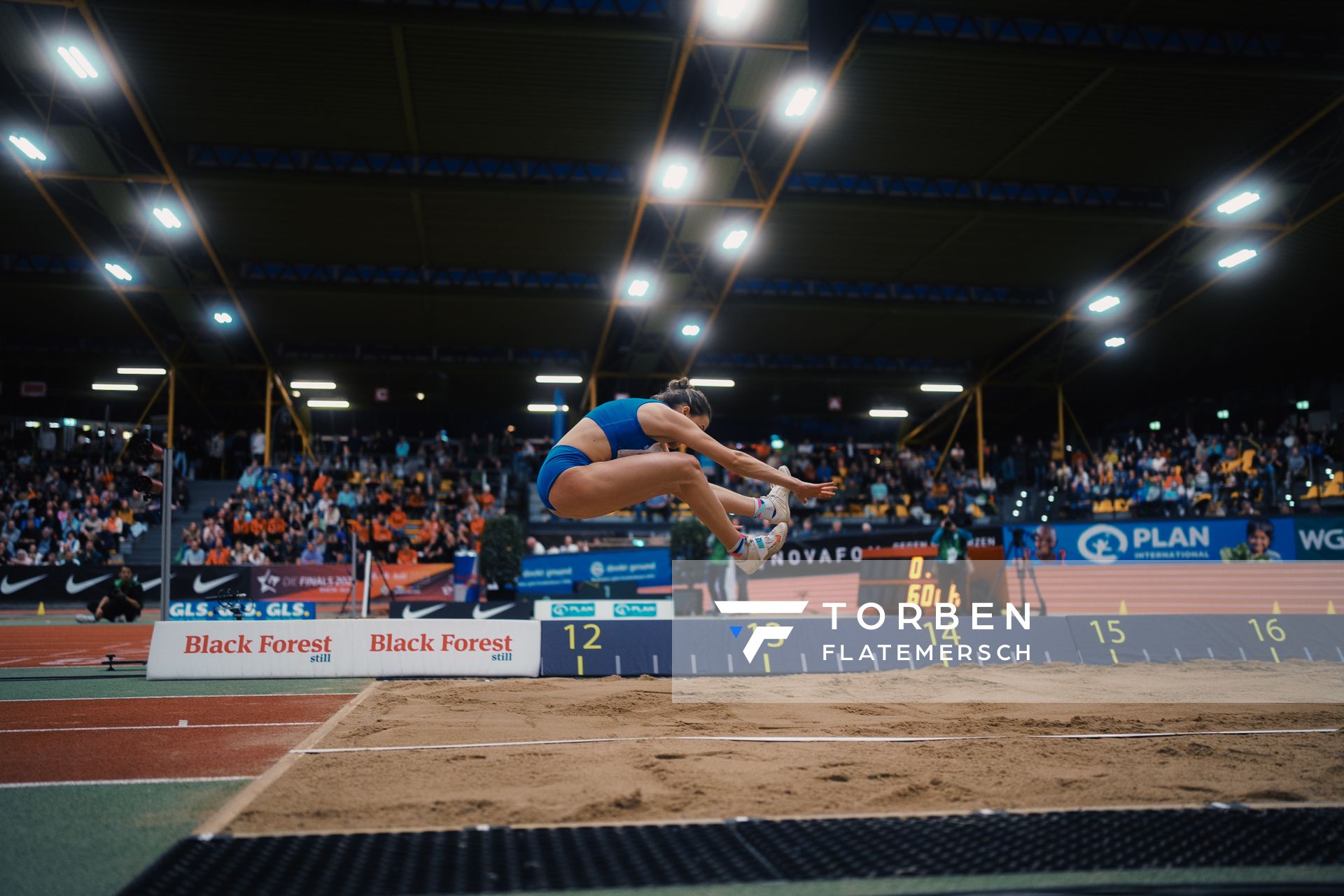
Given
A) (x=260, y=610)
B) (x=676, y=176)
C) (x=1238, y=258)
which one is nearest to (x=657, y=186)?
(x=676, y=176)

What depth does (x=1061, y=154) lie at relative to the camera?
20.4 meters

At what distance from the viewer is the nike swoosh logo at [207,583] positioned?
21203mm

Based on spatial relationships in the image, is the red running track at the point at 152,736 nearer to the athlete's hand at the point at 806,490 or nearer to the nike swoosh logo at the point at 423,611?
the athlete's hand at the point at 806,490

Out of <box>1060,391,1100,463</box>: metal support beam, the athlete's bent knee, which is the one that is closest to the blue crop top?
the athlete's bent knee

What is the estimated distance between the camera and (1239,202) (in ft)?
70.9

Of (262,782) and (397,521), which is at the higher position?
(397,521)

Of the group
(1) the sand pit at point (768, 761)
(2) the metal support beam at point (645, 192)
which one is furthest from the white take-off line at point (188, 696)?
(2) the metal support beam at point (645, 192)

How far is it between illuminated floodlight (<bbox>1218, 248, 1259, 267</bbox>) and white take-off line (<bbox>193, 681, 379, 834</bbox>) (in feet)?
80.6

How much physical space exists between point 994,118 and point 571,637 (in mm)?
14557

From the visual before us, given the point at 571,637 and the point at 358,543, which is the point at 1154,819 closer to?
the point at 571,637

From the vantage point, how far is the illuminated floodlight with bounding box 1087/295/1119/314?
26906mm

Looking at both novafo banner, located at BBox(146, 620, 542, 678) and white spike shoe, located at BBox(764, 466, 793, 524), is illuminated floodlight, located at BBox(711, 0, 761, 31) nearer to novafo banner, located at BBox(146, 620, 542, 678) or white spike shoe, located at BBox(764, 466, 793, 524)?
novafo banner, located at BBox(146, 620, 542, 678)

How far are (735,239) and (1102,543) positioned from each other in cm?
1131

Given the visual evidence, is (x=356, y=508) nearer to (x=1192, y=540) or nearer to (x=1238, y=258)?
(x=1192, y=540)
